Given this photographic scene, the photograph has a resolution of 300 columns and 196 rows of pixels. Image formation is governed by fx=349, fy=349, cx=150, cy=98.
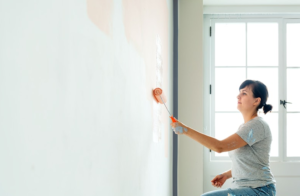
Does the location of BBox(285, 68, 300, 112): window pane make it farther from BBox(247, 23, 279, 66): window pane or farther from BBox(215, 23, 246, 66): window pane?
BBox(215, 23, 246, 66): window pane

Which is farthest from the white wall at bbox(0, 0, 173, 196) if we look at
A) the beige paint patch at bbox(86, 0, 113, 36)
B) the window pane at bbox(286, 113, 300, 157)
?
the window pane at bbox(286, 113, 300, 157)

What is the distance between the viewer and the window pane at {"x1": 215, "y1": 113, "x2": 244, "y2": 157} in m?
4.00

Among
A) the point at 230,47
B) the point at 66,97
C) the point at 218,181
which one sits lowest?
the point at 218,181

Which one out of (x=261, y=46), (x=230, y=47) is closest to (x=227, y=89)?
(x=230, y=47)

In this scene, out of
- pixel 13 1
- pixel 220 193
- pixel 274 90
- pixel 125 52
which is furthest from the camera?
pixel 274 90

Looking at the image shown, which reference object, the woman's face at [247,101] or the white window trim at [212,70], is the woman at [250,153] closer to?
the woman's face at [247,101]

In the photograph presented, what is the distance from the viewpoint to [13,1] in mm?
374

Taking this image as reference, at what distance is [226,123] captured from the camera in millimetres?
4020

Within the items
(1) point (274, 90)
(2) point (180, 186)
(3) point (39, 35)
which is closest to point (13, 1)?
(3) point (39, 35)

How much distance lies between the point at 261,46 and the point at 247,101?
76.9 inches

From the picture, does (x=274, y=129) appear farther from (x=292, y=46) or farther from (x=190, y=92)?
(x=190, y=92)

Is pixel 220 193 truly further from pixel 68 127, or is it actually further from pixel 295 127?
pixel 295 127

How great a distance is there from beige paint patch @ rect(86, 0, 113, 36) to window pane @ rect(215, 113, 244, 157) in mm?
3327

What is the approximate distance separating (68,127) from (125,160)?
1.68 ft
